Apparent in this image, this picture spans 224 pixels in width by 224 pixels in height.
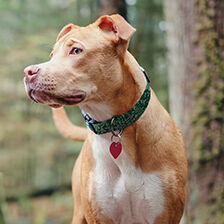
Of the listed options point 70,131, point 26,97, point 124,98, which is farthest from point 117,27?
point 26,97

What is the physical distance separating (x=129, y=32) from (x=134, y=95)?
16.1 inches

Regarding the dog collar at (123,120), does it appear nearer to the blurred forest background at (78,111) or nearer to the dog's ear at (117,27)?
the dog's ear at (117,27)

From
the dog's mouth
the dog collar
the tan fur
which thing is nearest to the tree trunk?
the tan fur

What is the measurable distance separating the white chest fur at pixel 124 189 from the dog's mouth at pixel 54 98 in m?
0.41

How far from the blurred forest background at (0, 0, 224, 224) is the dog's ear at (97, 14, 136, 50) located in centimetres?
197

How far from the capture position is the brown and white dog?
2062 mm

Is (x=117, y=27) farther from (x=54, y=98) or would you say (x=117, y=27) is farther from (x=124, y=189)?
(x=124, y=189)

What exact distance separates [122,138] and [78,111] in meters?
5.93

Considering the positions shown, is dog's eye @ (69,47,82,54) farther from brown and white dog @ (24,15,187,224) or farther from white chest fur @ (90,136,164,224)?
white chest fur @ (90,136,164,224)

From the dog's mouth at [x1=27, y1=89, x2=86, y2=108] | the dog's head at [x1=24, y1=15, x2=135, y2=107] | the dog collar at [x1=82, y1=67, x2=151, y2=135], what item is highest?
the dog's head at [x1=24, y1=15, x2=135, y2=107]

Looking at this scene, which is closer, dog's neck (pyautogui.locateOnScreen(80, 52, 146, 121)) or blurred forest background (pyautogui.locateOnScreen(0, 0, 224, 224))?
dog's neck (pyautogui.locateOnScreen(80, 52, 146, 121))

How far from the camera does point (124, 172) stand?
2.34 meters

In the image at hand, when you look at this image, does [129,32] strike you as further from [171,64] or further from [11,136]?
[11,136]

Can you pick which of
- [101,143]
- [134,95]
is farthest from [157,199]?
[134,95]
